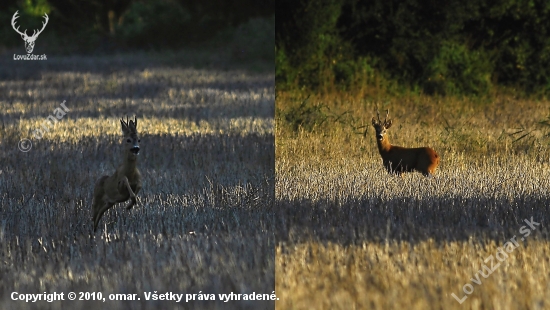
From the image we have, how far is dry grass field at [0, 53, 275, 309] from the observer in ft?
19.6

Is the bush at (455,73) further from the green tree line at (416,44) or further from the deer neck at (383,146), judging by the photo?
the deer neck at (383,146)

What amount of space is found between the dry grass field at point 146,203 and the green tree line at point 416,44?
147 centimetres

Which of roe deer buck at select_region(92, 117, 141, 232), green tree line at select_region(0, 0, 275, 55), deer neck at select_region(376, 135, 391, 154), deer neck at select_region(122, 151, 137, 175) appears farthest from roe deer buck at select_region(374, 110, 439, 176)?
green tree line at select_region(0, 0, 275, 55)

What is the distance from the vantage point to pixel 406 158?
1035cm

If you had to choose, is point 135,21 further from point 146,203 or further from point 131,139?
point 131,139

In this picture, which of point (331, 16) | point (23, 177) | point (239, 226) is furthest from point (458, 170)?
point (331, 16)

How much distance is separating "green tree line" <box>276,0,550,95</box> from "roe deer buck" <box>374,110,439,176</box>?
32.3 feet

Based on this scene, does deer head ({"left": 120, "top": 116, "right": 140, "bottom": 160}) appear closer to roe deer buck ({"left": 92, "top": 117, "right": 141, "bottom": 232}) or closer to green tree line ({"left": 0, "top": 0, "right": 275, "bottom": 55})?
roe deer buck ({"left": 92, "top": 117, "right": 141, "bottom": 232})

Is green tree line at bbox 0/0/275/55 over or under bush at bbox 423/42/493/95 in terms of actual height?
over

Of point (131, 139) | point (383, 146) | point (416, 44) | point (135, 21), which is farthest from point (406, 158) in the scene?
point (135, 21)

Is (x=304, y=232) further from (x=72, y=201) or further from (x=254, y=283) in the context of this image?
(x=72, y=201)

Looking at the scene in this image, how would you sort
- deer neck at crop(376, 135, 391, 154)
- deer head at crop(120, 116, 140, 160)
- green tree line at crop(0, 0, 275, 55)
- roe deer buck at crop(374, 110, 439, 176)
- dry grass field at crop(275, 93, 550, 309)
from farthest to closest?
1. green tree line at crop(0, 0, 275, 55)
2. deer neck at crop(376, 135, 391, 154)
3. roe deer buck at crop(374, 110, 439, 176)
4. deer head at crop(120, 116, 140, 160)
5. dry grass field at crop(275, 93, 550, 309)

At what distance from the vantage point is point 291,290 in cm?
A: 557

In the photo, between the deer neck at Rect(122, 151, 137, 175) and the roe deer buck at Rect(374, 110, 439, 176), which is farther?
the roe deer buck at Rect(374, 110, 439, 176)
